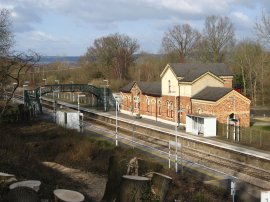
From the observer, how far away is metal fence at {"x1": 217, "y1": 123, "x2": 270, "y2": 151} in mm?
26734

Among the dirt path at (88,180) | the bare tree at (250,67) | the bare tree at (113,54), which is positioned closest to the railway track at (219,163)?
the dirt path at (88,180)

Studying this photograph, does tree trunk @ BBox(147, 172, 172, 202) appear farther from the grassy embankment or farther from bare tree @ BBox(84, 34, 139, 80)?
bare tree @ BBox(84, 34, 139, 80)

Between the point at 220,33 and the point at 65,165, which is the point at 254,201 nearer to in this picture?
the point at 65,165

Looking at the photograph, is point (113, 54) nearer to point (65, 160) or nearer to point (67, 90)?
point (67, 90)

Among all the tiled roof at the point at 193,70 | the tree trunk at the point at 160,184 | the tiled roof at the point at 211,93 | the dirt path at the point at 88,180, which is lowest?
the dirt path at the point at 88,180

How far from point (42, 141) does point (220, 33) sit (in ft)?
175

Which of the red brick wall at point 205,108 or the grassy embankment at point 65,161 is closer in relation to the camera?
the grassy embankment at point 65,161

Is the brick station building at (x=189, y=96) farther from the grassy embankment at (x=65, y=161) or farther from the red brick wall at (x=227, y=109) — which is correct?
the grassy embankment at (x=65, y=161)

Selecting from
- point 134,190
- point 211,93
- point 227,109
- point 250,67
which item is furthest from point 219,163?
point 250,67

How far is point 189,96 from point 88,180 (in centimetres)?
2114

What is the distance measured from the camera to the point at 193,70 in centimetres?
4000

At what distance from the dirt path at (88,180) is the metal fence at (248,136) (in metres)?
12.6

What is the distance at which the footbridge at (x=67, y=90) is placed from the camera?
51094mm

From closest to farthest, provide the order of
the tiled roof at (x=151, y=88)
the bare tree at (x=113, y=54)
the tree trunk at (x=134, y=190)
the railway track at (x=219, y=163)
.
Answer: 1. the tree trunk at (x=134, y=190)
2. the railway track at (x=219, y=163)
3. the tiled roof at (x=151, y=88)
4. the bare tree at (x=113, y=54)
